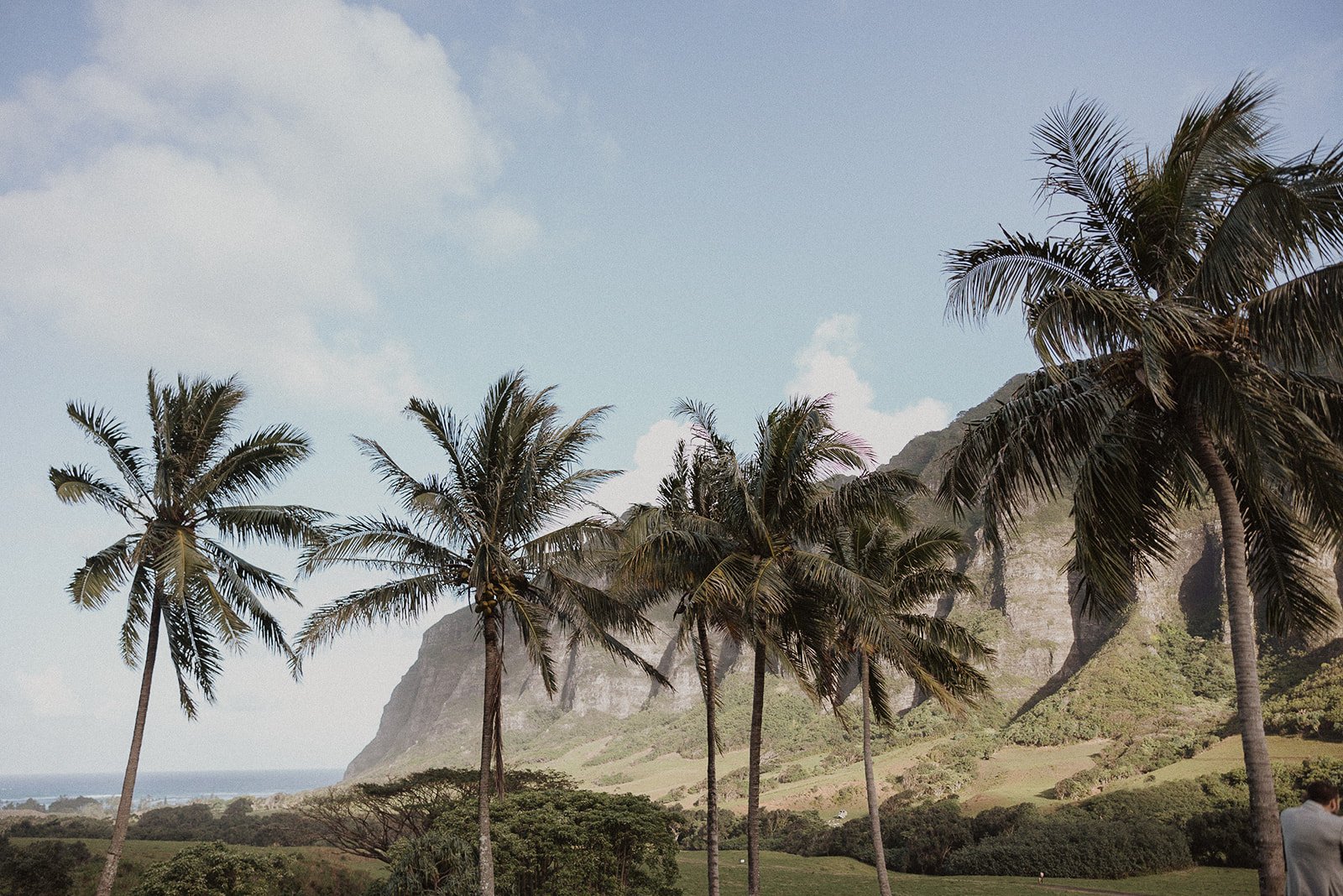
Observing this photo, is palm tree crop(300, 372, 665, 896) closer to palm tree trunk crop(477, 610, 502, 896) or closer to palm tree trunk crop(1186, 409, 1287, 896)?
palm tree trunk crop(477, 610, 502, 896)

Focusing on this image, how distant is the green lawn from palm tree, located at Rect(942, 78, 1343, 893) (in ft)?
69.1

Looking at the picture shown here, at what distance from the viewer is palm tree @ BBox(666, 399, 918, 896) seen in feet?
51.8

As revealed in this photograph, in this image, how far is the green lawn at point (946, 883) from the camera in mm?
29219

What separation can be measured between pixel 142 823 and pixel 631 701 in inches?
3871

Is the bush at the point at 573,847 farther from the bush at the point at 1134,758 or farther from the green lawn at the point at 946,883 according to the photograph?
the bush at the point at 1134,758

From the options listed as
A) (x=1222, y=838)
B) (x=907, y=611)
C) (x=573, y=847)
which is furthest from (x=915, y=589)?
(x=1222, y=838)

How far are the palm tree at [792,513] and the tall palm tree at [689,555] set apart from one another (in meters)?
0.26

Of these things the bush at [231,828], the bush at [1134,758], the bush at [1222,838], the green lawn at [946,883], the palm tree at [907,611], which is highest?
the palm tree at [907,611]

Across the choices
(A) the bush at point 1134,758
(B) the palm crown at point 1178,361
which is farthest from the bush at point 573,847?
(A) the bush at point 1134,758

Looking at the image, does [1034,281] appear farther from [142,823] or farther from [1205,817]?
[142,823]

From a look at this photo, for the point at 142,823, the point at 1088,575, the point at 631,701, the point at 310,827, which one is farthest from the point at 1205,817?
the point at 631,701

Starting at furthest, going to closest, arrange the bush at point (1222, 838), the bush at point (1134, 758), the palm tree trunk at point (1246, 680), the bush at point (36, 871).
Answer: the bush at point (1134, 758) < the bush at point (1222, 838) < the bush at point (36, 871) < the palm tree trunk at point (1246, 680)

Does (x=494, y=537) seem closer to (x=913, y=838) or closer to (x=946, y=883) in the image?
(x=946, y=883)

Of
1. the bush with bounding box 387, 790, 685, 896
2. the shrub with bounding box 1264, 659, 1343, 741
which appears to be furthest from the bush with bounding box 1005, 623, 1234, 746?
the bush with bounding box 387, 790, 685, 896
